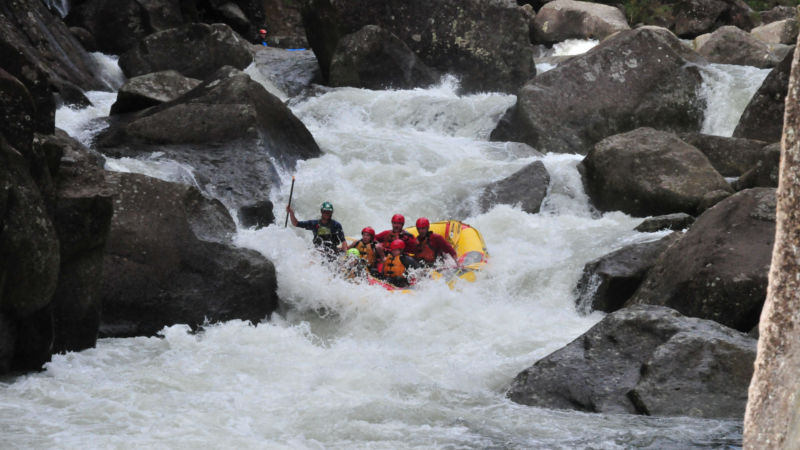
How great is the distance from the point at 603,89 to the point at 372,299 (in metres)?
7.53

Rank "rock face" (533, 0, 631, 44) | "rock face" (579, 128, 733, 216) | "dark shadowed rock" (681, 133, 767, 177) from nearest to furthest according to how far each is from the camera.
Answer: "rock face" (579, 128, 733, 216), "dark shadowed rock" (681, 133, 767, 177), "rock face" (533, 0, 631, 44)

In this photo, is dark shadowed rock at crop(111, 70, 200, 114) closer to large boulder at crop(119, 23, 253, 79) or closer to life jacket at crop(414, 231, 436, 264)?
large boulder at crop(119, 23, 253, 79)

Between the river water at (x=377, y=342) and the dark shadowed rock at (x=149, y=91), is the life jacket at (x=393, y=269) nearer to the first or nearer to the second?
the river water at (x=377, y=342)

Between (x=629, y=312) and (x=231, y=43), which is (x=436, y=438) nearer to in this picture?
(x=629, y=312)

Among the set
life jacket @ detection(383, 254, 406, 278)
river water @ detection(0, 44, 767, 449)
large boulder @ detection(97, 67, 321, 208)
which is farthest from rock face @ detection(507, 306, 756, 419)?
large boulder @ detection(97, 67, 321, 208)

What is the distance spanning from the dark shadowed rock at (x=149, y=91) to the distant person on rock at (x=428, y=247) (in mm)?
5112

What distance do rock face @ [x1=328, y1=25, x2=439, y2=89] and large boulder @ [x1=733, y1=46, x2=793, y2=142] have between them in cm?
617

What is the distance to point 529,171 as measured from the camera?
41.2ft

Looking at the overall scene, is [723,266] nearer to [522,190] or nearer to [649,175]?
[649,175]

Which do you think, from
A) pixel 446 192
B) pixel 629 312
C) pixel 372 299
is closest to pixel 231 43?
pixel 446 192

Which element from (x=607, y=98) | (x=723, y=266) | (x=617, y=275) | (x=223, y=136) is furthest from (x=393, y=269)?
(x=607, y=98)

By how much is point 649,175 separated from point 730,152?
1.75 metres

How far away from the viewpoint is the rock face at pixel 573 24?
23234 mm

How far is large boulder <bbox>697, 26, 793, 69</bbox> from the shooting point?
17844 mm
